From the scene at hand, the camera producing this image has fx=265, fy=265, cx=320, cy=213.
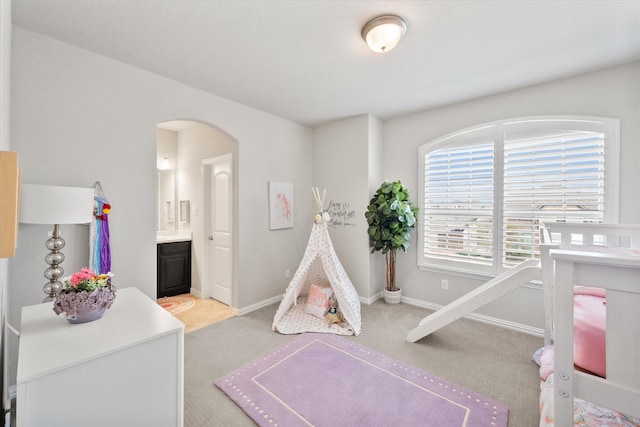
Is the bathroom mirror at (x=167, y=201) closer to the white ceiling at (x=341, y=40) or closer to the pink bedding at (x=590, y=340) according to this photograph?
the white ceiling at (x=341, y=40)

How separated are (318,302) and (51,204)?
2512 millimetres

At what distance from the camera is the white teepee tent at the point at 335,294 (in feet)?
9.50

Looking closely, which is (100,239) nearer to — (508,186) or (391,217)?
(391,217)

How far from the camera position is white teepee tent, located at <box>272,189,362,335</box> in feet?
9.50

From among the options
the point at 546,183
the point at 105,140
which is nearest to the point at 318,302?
the point at 105,140

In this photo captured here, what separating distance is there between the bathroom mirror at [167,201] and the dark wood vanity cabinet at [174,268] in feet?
2.30

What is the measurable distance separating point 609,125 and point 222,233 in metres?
4.49

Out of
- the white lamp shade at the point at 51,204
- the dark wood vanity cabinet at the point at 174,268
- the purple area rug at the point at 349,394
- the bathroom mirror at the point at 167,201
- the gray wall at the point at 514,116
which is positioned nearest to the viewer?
the white lamp shade at the point at 51,204

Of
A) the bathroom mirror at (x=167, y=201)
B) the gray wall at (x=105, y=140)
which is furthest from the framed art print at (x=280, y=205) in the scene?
the bathroom mirror at (x=167, y=201)

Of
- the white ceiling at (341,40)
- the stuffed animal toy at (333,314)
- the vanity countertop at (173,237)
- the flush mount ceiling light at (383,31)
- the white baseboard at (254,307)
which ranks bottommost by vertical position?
the white baseboard at (254,307)

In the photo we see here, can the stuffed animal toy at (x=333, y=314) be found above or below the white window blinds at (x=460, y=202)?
below

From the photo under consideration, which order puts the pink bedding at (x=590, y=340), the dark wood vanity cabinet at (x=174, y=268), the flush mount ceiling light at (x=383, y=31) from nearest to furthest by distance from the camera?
the pink bedding at (x=590, y=340) → the flush mount ceiling light at (x=383, y=31) → the dark wood vanity cabinet at (x=174, y=268)

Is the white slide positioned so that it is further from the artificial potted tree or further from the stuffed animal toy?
the artificial potted tree

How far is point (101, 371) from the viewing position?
1069 mm
